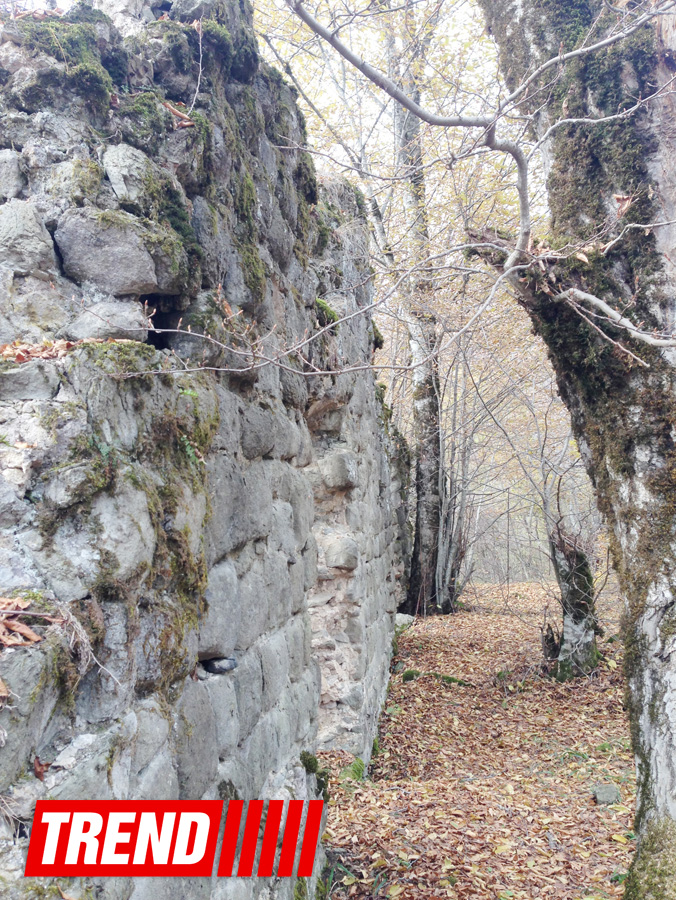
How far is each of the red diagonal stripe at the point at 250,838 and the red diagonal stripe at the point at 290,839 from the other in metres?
0.26

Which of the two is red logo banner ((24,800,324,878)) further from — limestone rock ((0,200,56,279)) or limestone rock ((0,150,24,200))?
limestone rock ((0,150,24,200))

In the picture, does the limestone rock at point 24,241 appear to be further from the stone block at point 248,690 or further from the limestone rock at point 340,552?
the limestone rock at point 340,552

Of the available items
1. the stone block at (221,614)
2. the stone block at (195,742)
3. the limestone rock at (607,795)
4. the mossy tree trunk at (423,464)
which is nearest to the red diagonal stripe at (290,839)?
the stone block at (195,742)

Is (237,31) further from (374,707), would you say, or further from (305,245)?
(374,707)

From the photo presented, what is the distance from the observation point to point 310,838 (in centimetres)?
256

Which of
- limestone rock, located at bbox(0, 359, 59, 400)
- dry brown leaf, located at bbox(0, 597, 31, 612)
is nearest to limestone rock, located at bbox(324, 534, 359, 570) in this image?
limestone rock, located at bbox(0, 359, 59, 400)

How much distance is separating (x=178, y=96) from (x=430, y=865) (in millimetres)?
3680

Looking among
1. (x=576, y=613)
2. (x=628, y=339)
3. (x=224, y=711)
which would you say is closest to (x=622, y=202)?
(x=628, y=339)

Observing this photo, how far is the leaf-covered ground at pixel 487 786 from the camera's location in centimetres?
303

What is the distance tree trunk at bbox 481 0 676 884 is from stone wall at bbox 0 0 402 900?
1295mm

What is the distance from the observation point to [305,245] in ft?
12.8

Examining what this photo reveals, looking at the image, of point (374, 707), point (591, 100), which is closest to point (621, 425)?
point (591, 100)

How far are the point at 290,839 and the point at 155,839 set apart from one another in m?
1.12

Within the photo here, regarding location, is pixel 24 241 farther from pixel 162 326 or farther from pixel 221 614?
pixel 221 614
